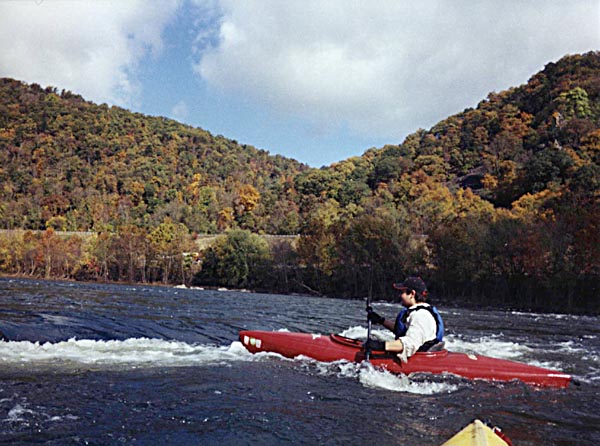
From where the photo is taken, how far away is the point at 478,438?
371cm

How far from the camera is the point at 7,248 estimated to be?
60.0 metres

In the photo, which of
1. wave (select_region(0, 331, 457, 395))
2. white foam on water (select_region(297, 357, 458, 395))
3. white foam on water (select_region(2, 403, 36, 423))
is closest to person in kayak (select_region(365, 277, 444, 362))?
white foam on water (select_region(297, 357, 458, 395))

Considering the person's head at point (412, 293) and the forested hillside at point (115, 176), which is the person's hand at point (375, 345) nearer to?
the person's head at point (412, 293)

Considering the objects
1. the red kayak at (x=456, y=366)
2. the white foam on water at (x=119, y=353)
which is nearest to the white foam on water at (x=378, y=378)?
the red kayak at (x=456, y=366)

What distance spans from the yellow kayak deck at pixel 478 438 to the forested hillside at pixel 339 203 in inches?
974

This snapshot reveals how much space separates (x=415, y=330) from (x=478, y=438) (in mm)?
4229

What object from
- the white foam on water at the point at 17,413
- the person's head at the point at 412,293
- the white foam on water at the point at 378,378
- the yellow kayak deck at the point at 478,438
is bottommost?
the white foam on water at the point at 17,413

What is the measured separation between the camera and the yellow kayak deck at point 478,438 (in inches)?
145

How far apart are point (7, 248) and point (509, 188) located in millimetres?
61160

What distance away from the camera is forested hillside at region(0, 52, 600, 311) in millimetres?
37031

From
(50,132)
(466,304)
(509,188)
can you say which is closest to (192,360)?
(466,304)

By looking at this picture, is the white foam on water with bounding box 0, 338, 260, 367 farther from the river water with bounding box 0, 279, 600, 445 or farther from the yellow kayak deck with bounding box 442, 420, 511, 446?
the yellow kayak deck with bounding box 442, 420, 511, 446

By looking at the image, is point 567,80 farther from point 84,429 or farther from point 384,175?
point 84,429

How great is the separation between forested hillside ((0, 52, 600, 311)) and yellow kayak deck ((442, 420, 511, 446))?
2475cm
